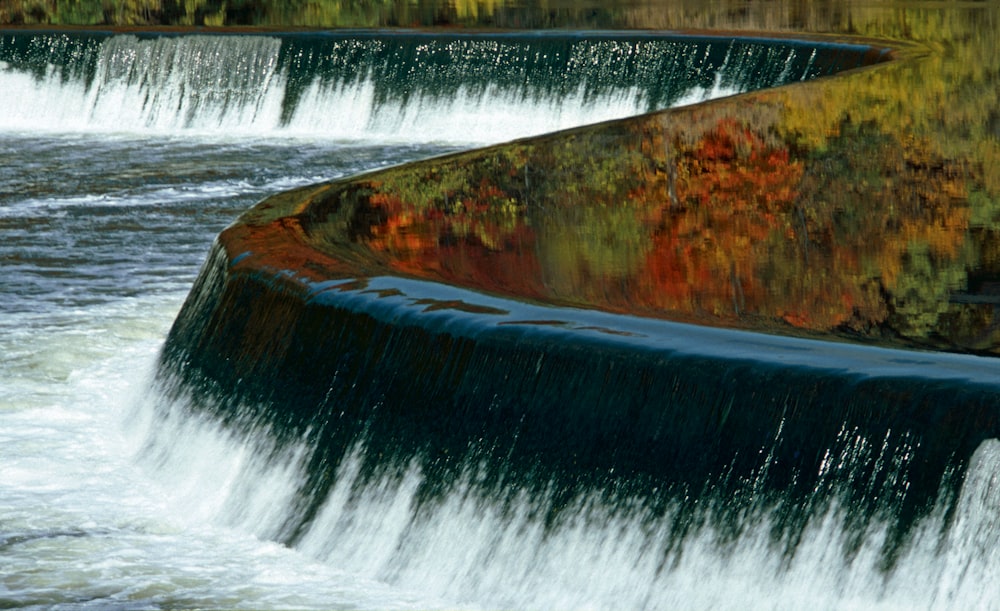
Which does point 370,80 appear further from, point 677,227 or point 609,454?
point 609,454

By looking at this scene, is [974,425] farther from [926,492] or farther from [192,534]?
[192,534]

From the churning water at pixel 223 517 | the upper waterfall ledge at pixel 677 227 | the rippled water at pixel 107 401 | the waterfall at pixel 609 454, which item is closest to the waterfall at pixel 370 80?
the rippled water at pixel 107 401

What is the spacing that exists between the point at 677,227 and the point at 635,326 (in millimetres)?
2417

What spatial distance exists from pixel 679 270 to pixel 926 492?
2.95m

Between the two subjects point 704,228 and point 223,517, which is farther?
point 704,228

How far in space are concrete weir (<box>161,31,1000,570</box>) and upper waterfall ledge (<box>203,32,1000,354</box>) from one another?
1 cm

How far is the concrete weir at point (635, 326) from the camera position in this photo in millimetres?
4391

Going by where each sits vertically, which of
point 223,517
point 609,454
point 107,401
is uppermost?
point 609,454

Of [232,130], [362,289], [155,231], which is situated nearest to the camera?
[362,289]

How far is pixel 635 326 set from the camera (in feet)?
16.4

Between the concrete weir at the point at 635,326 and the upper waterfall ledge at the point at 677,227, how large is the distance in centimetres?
1

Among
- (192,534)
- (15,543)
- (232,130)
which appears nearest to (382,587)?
(192,534)

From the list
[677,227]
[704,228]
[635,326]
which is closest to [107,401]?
[677,227]

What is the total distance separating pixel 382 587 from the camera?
17.0 ft
